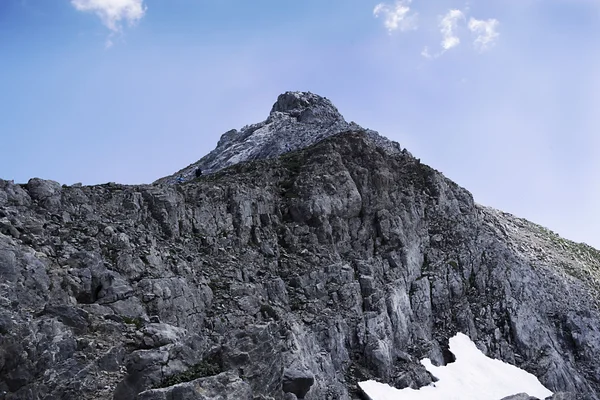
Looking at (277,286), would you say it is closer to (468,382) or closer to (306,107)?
(468,382)

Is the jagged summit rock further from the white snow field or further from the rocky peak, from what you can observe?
the white snow field

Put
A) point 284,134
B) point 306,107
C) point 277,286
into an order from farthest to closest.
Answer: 1. point 306,107
2. point 284,134
3. point 277,286

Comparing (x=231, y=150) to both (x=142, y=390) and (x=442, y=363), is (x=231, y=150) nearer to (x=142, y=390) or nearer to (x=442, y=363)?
(x=442, y=363)

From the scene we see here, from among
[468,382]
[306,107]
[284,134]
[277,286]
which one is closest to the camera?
[277,286]

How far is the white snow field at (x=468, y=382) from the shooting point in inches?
1270

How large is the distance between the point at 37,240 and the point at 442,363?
90.3 feet

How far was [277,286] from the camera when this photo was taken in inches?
1321

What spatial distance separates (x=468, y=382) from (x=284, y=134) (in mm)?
38233

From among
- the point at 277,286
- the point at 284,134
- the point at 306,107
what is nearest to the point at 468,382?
the point at 277,286

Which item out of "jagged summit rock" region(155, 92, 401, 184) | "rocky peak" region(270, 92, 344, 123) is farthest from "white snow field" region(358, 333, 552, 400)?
"rocky peak" region(270, 92, 344, 123)

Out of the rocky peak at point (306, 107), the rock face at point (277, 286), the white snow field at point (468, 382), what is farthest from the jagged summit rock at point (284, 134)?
the white snow field at point (468, 382)

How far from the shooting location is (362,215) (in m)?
43.5

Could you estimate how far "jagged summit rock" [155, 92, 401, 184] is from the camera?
61531 mm

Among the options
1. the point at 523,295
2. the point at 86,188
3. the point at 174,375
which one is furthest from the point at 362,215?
the point at 174,375
